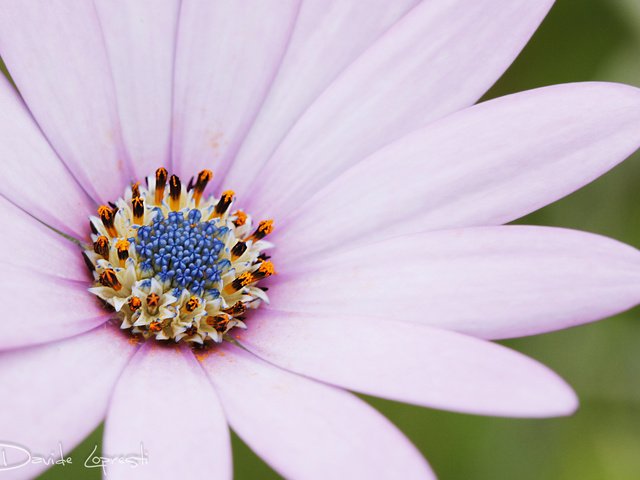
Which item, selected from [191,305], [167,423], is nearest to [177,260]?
[191,305]

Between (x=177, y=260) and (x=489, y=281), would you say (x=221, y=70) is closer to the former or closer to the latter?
(x=177, y=260)

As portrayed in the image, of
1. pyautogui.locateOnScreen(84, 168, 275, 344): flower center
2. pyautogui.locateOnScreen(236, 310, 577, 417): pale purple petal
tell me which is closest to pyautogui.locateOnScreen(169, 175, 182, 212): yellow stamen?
pyautogui.locateOnScreen(84, 168, 275, 344): flower center

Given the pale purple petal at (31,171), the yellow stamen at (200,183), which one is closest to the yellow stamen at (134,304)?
the pale purple petal at (31,171)

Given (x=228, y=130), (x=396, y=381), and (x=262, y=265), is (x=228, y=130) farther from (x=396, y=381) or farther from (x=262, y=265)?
(x=396, y=381)

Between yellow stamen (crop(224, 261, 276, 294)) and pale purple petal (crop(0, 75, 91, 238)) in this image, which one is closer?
pale purple petal (crop(0, 75, 91, 238))

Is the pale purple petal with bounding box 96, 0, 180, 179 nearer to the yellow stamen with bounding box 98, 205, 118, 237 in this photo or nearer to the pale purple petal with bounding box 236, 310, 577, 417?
the yellow stamen with bounding box 98, 205, 118, 237

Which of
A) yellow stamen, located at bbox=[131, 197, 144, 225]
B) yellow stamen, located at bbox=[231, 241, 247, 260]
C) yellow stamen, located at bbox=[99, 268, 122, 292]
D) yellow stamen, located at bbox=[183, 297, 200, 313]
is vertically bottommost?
yellow stamen, located at bbox=[99, 268, 122, 292]

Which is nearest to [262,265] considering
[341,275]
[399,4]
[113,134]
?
[341,275]
